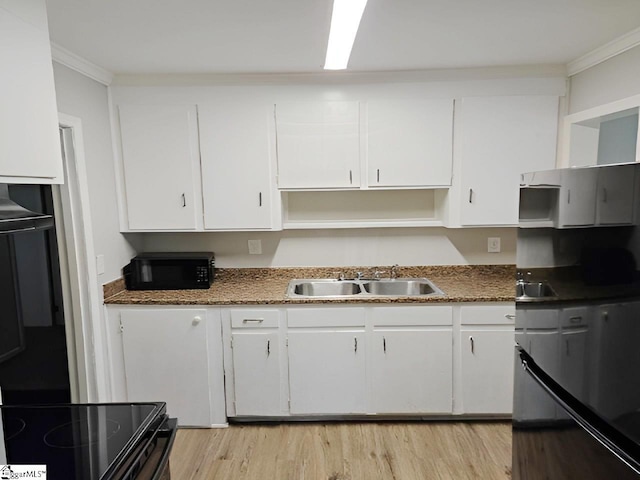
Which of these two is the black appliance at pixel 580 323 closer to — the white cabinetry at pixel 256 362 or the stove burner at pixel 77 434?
the stove burner at pixel 77 434

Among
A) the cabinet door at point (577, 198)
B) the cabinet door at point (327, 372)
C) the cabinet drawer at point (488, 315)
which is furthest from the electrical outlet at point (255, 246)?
the cabinet door at point (577, 198)

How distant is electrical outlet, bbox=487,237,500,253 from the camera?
303cm

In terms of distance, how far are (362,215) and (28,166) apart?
2.21 meters

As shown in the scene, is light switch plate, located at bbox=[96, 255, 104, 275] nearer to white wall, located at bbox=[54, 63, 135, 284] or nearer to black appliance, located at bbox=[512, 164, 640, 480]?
white wall, located at bbox=[54, 63, 135, 284]

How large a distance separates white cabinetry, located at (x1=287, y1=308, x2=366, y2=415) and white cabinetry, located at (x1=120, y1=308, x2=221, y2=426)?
22.8 inches

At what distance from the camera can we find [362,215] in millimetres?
3070

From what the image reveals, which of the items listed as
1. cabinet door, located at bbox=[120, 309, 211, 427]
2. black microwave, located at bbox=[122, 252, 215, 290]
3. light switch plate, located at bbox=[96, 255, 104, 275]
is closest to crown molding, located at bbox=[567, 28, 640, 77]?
black microwave, located at bbox=[122, 252, 215, 290]

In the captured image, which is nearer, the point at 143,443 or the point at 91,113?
the point at 143,443

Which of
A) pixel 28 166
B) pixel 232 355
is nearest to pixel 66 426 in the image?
pixel 28 166

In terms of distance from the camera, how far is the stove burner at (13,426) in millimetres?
1162

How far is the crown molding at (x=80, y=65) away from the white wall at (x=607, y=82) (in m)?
3.03

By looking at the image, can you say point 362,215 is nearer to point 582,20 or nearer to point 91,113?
point 582,20

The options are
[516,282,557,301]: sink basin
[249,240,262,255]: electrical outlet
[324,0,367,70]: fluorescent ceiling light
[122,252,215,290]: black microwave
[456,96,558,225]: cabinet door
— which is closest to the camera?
[516,282,557,301]: sink basin

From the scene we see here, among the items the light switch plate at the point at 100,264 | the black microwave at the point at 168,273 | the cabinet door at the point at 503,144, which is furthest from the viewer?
the black microwave at the point at 168,273
